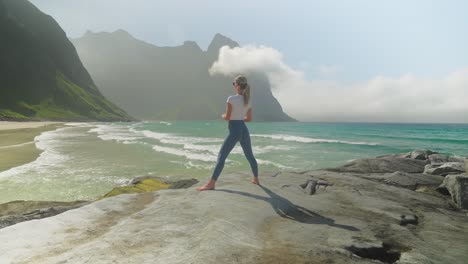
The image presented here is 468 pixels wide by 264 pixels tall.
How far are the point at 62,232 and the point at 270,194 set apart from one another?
173 inches

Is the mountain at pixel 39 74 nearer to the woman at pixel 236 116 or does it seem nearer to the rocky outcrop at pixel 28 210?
the rocky outcrop at pixel 28 210

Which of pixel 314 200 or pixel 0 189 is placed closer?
pixel 314 200

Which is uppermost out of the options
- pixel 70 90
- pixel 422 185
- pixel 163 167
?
pixel 70 90

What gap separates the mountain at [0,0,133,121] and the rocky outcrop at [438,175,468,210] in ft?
413

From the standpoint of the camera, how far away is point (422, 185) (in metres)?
10.7

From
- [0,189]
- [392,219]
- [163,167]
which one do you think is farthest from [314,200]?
[163,167]

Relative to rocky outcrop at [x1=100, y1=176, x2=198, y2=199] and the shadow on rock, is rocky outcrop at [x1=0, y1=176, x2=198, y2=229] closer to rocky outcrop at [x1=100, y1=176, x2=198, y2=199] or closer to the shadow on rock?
rocky outcrop at [x1=100, y1=176, x2=198, y2=199]

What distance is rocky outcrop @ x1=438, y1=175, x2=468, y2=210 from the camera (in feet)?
27.1

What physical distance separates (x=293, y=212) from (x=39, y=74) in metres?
173

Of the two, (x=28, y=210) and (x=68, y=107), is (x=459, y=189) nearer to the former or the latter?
(x=28, y=210)

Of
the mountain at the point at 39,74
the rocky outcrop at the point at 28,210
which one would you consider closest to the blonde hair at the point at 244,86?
the rocky outcrop at the point at 28,210

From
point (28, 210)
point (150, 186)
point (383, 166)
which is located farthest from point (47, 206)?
point (383, 166)

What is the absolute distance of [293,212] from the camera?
6328 mm

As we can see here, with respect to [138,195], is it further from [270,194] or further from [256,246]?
[256,246]
